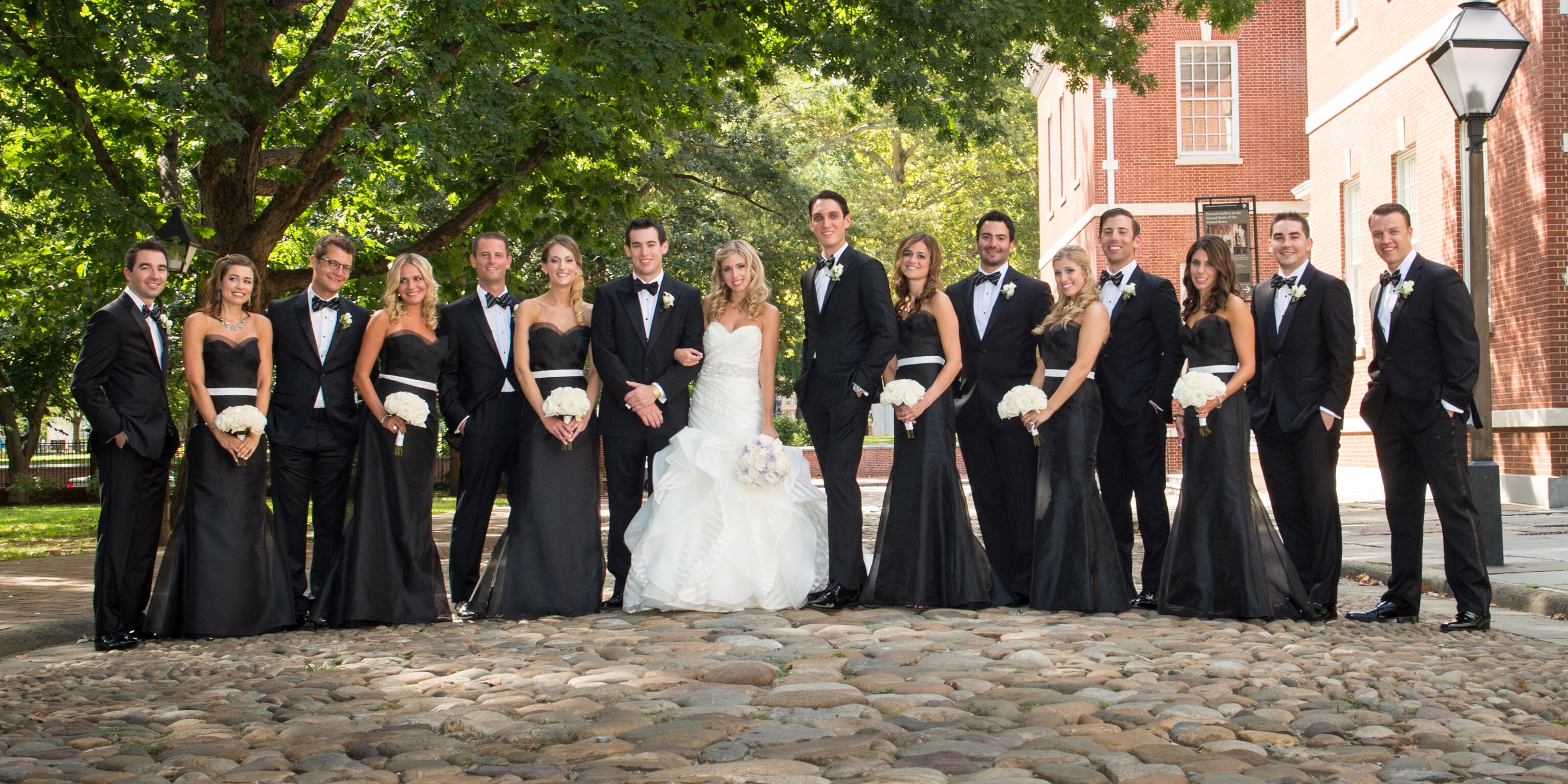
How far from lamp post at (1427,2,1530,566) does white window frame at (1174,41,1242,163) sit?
62.9ft

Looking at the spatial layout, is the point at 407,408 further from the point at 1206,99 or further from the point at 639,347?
the point at 1206,99

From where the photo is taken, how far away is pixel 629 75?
1327cm

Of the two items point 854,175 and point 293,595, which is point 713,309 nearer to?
point 293,595

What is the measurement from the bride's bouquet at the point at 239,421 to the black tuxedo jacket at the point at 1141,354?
490cm

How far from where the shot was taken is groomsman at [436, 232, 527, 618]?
8.56 metres

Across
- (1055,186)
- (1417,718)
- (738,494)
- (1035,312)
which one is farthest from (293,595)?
(1055,186)

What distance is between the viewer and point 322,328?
8.34m

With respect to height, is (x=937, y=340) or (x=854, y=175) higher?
(x=854, y=175)

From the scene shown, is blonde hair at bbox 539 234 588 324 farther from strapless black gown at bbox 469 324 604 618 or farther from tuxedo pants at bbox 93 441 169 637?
tuxedo pants at bbox 93 441 169 637

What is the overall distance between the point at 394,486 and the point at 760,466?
2181 mm

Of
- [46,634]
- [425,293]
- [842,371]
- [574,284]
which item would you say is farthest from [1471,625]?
[46,634]

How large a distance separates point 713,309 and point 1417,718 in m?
4.81

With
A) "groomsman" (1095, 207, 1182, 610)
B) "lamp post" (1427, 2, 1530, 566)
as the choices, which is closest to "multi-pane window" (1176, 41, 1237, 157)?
"lamp post" (1427, 2, 1530, 566)

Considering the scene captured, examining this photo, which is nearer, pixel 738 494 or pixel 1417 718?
pixel 1417 718
